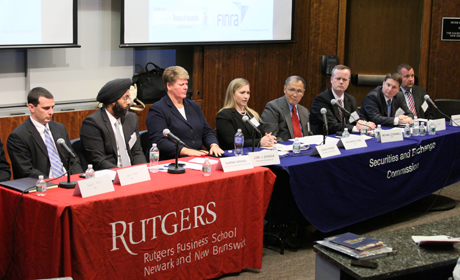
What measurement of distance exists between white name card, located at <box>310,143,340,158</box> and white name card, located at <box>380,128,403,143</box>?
0.70m

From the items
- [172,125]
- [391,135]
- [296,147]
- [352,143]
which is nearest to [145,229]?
[172,125]

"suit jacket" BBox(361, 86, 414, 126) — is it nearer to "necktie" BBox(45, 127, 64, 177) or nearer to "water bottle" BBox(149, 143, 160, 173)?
"water bottle" BBox(149, 143, 160, 173)

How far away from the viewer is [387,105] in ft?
17.5

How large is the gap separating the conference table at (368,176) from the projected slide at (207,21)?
2241 mm

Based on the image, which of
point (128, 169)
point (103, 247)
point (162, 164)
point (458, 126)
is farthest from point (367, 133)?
point (103, 247)

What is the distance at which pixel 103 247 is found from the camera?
255cm

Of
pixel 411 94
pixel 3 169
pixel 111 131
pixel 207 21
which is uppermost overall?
pixel 207 21

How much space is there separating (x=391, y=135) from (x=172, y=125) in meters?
1.88

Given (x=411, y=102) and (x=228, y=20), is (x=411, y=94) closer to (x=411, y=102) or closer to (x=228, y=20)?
(x=411, y=102)

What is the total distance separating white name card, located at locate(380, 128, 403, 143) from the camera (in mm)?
4262

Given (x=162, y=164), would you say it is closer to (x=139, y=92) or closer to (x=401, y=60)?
(x=139, y=92)

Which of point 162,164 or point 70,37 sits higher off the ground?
point 70,37

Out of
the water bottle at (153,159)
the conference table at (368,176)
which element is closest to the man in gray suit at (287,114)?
the conference table at (368,176)

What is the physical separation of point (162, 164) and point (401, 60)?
4.78 m
